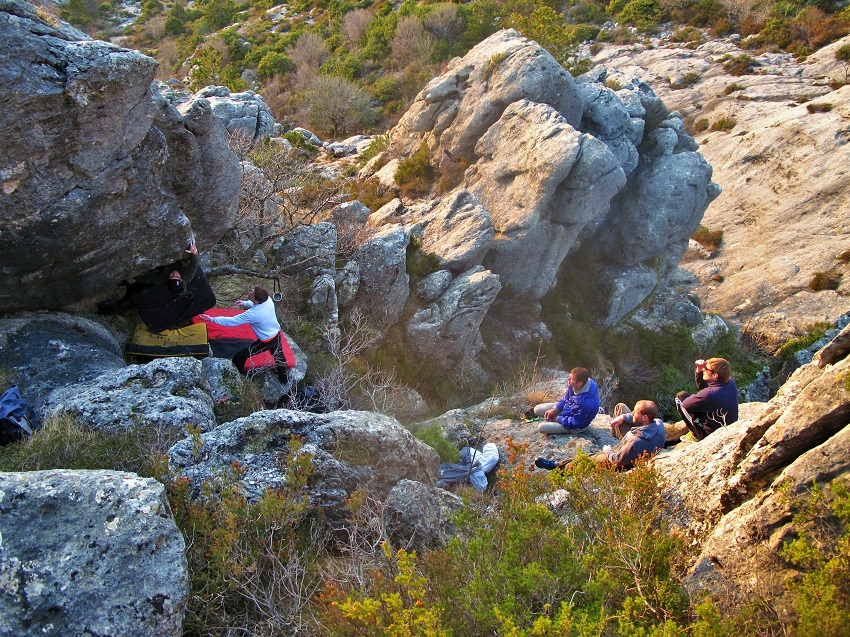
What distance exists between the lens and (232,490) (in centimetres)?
399

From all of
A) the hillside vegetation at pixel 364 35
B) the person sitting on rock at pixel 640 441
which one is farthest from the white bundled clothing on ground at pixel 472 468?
the hillside vegetation at pixel 364 35

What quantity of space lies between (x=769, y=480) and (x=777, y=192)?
82.6 ft

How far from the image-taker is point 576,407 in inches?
340

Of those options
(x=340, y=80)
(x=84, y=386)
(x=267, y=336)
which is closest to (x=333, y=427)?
(x=84, y=386)

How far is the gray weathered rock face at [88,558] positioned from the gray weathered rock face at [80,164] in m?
3.28

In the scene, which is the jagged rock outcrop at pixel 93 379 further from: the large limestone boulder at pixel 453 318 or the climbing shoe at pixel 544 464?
the large limestone boulder at pixel 453 318

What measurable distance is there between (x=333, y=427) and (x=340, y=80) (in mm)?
27100

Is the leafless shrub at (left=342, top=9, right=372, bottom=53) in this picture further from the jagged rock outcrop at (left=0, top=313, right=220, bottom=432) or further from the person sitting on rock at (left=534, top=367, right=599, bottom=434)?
the jagged rock outcrop at (left=0, top=313, right=220, bottom=432)

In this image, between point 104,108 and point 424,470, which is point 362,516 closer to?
point 424,470

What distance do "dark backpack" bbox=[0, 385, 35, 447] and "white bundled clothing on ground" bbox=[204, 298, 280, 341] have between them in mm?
2719

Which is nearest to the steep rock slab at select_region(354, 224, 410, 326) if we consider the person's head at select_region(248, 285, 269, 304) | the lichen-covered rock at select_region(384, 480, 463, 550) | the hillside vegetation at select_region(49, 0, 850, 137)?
the person's head at select_region(248, 285, 269, 304)

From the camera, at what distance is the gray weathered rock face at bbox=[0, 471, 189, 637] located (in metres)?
2.86

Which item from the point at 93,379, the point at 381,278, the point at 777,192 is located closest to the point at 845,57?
the point at 777,192

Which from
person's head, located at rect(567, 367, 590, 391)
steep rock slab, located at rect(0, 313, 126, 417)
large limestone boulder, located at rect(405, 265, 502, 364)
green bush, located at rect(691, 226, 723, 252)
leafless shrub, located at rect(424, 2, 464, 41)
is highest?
leafless shrub, located at rect(424, 2, 464, 41)
